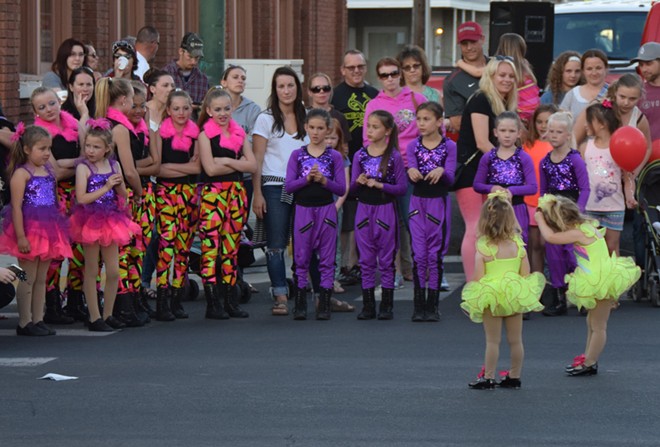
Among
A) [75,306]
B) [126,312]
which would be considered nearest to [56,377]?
[126,312]

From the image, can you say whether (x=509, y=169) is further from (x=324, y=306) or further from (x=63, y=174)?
A: (x=63, y=174)

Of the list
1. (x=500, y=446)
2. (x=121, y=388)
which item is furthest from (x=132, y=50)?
(x=500, y=446)

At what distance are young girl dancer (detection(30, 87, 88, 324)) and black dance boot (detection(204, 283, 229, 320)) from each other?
94 centimetres

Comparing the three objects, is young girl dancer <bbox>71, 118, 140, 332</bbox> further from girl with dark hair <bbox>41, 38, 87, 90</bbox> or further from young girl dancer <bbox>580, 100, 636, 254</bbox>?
young girl dancer <bbox>580, 100, 636, 254</bbox>

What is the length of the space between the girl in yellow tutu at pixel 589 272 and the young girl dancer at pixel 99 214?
3217 millimetres

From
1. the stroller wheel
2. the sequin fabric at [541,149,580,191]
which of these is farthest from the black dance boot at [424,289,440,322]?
the stroller wheel

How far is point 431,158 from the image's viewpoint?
11359 mm

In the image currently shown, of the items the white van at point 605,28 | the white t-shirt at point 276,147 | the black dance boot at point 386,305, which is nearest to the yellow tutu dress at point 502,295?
the black dance boot at point 386,305

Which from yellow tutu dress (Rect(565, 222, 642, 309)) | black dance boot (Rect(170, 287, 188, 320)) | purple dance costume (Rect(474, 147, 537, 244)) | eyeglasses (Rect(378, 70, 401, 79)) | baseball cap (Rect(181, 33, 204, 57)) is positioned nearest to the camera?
yellow tutu dress (Rect(565, 222, 642, 309))

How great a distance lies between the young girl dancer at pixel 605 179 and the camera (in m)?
11.9

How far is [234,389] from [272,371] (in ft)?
2.03

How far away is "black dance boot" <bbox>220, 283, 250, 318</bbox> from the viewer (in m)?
11.5

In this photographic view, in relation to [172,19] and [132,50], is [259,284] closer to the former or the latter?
[132,50]

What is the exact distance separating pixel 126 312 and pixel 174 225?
2.53 ft
